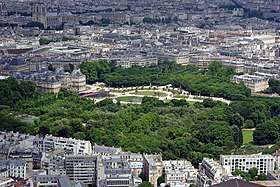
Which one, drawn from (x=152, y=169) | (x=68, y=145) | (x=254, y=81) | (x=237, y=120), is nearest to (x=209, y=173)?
(x=152, y=169)

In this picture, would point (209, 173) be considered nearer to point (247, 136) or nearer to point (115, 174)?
point (115, 174)

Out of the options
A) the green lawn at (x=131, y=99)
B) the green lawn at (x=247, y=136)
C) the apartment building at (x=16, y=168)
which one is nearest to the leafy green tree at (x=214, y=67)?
the green lawn at (x=131, y=99)

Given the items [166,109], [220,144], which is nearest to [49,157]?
[220,144]

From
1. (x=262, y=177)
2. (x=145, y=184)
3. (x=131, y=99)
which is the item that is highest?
(x=145, y=184)

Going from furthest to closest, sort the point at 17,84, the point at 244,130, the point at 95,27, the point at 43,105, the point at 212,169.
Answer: the point at 95,27 → the point at 17,84 → the point at 43,105 → the point at 244,130 → the point at 212,169

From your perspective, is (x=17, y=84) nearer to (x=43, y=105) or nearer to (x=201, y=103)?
(x=43, y=105)

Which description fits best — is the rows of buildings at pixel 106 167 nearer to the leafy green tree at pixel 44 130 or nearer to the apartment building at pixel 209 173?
the apartment building at pixel 209 173

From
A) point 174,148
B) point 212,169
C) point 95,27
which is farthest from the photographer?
point 95,27
